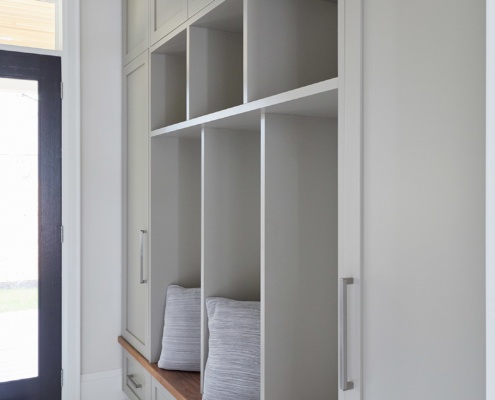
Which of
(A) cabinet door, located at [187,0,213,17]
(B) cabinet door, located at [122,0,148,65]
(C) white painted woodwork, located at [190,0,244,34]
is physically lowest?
(C) white painted woodwork, located at [190,0,244,34]

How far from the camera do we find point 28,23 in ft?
9.28

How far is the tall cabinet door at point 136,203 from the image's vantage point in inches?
106

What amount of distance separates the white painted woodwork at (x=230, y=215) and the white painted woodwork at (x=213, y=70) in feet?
0.58

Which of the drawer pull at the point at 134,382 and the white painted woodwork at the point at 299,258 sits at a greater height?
the white painted woodwork at the point at 299,258

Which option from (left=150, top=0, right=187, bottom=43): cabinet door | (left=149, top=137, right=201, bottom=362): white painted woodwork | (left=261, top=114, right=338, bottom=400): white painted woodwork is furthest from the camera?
(left=149, top=137, right=201, bottom=362): white painted woodwork

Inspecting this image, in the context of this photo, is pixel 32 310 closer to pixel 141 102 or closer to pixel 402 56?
pixel 141 102

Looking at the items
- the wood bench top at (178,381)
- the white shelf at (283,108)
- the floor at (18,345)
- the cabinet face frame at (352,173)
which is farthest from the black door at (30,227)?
the cabinet face frame at (352,173)

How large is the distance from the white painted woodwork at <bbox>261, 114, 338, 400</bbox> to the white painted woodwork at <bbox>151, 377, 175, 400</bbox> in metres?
0.82

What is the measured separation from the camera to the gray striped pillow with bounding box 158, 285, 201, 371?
242 centimetres

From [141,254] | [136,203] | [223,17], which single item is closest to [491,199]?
[223,17]

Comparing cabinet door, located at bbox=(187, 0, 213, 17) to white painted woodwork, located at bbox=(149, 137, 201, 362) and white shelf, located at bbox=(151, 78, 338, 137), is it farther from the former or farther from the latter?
white painted woodwork, located at bbox=(149, 137, 201, 362)

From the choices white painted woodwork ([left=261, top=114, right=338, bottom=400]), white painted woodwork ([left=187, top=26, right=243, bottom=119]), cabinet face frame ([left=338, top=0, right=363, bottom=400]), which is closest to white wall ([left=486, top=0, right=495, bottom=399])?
cabinet face frame ([left=338, top=0, right=363, bottom=400])

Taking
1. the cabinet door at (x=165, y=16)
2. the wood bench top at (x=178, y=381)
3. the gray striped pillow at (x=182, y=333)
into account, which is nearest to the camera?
the wood bench top at (x=178, y=381)

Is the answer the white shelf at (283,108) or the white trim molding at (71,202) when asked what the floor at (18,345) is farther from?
the white shelf at (283,108)
